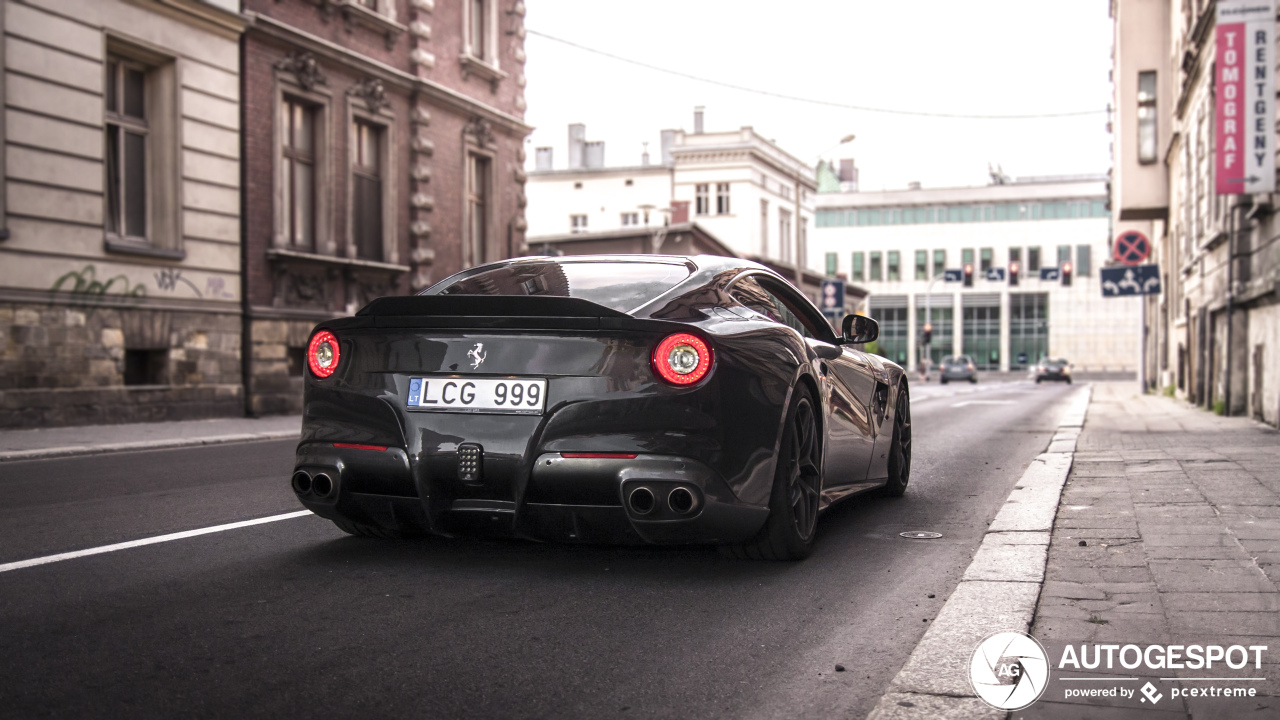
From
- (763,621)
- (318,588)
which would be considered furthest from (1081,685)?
(318,588)

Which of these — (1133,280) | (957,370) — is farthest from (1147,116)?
(957,370)

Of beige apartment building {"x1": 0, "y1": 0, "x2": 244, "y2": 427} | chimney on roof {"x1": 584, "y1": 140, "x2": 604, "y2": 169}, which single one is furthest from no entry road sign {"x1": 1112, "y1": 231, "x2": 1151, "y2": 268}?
chimney on roof {"x1": 584, "y1": 140, "x2": 604, "y2": 169}

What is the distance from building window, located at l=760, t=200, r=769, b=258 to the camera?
207 ft

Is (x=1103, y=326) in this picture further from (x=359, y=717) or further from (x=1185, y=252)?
(x=359, y=717)

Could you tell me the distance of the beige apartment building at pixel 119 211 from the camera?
1371cm

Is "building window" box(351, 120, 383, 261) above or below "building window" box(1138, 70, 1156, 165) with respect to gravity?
below

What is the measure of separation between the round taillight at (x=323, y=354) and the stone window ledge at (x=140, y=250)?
38.1 feet

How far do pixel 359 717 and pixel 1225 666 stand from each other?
2.34m

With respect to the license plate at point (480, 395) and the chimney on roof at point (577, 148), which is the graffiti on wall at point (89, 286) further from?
the chimney on roof at point (577, 148)

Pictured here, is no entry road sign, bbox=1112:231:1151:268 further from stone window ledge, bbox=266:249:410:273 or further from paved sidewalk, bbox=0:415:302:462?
paved sidewalk, bbox=0:415:302:462

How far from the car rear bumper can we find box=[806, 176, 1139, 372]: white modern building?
86375mm

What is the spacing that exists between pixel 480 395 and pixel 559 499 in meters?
0.49

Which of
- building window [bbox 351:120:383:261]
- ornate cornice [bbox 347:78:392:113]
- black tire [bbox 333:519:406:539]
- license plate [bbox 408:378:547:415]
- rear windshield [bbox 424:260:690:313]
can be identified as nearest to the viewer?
license plate [bbox 408:378:547:415]

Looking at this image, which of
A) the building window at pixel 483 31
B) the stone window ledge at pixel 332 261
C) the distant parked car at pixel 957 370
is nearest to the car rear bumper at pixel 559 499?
the stone window ledge at pixel 332 261
